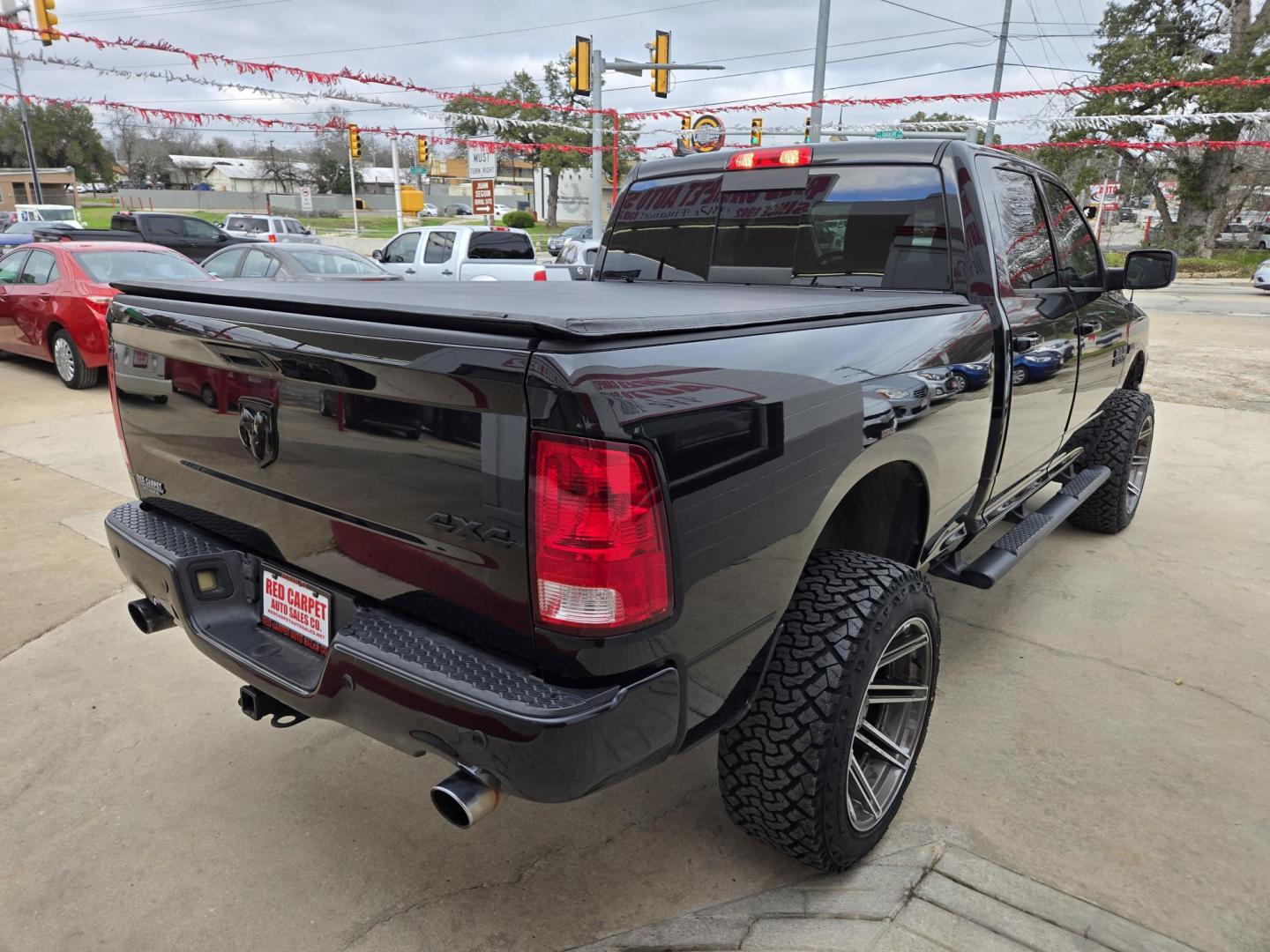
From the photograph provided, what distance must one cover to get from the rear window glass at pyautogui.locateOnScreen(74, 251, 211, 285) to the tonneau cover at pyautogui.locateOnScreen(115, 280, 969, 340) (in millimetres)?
7280

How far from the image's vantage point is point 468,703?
161 centimetres

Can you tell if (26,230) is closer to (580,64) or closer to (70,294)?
(580,64)

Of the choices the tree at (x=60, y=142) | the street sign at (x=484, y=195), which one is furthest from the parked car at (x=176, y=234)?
the tree at (x=60, y=142)

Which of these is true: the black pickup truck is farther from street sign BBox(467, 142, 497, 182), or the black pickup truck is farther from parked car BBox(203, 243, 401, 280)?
street sign BBox(467, 142, 497, 182)

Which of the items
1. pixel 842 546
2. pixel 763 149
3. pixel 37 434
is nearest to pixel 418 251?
pixel 37 434

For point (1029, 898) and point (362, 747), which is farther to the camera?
point (362, 747)

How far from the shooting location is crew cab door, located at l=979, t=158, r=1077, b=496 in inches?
123

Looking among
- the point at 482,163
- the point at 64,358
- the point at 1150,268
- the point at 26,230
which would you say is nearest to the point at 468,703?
the point at 1150,268

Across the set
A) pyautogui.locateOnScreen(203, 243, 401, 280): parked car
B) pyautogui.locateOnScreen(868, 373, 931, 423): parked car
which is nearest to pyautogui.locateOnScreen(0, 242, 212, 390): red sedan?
pyautogui.locateOnScreen(203, 243, 401, 280): parked car

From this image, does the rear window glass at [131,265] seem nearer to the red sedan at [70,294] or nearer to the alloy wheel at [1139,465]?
the red sedan at [70,294]

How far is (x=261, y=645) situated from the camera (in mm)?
2146

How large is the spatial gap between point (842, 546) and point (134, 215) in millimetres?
21227

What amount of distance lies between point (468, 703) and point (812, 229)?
2.46m

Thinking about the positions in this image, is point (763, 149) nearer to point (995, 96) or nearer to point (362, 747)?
point (362, 747)
